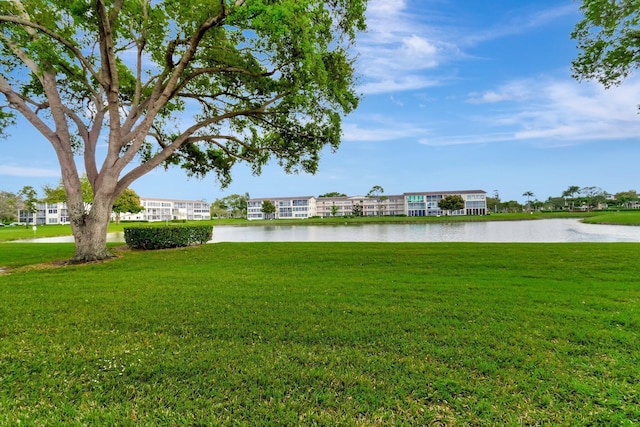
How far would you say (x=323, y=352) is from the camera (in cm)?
371

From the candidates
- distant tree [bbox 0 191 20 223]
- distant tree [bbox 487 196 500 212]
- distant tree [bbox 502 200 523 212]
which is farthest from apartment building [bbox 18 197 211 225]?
A: distant tree [bbox 502 200 523 212]

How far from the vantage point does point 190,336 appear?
426 cm

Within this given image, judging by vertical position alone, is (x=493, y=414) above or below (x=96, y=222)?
below

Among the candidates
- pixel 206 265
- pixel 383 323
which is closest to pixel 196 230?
pixel 206 265

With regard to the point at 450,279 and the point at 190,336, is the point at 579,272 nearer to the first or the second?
the point at 450,279

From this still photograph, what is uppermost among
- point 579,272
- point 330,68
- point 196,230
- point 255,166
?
point 330,68

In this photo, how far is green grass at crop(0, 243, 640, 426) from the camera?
2.71m

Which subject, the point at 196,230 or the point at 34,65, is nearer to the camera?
the point at 34,65

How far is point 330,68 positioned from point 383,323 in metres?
9.44

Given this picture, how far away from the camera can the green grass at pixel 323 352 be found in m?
2.71

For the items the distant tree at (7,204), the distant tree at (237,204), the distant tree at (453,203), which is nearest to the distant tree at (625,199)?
the distant tree at (453,203)

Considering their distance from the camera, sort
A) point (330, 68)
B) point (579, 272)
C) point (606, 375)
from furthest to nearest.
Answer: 1. point (330, 68)
2. point (579, 272)
3. point (606, 375)

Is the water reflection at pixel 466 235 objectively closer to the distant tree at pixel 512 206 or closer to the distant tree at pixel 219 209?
the distant tree at pixel 512 206

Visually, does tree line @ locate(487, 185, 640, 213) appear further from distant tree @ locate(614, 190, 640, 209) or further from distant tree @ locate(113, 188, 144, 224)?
distant tree @ locate(113, 188, 144, 224)
